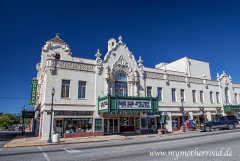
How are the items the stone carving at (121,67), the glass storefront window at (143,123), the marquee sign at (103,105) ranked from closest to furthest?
the marquee sign at (103,105)
the stone carving at (121,67)
the glass storefront window at (143,123)

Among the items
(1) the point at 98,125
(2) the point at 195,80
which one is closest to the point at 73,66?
(1) the point at 98,125

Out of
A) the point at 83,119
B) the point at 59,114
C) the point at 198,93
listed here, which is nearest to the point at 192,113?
the point at 198,93

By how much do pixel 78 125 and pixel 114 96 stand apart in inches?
215

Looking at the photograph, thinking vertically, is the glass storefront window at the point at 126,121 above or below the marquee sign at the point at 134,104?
below

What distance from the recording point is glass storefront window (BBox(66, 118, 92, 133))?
21.1 m

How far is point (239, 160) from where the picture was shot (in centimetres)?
784

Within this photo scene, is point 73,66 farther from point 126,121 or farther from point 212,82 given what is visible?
point 212,82

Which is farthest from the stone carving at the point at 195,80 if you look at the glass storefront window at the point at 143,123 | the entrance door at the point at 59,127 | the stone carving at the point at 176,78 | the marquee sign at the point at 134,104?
the entrance door at the point at 59,127

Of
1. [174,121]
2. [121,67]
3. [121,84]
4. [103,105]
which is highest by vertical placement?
[121,67]

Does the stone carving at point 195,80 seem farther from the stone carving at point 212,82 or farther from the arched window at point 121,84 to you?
the arched window at point 121,84

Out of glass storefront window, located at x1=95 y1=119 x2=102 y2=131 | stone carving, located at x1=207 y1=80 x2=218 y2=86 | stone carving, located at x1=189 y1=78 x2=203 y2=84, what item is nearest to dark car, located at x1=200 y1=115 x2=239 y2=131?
stone carving, located at x1=189 y1=78 x2=203 y2=84

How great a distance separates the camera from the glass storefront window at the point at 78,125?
69.4 feet

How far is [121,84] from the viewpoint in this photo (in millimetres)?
25484

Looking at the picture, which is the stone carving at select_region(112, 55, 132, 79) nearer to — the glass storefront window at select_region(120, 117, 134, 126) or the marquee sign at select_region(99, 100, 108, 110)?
the marquee sign at select_region(99, 100, 108, 110)
